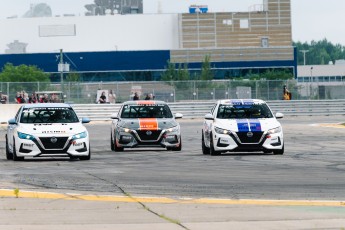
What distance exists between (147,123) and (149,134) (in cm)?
32

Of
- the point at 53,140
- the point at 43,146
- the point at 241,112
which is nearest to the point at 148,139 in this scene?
the point at 241,112

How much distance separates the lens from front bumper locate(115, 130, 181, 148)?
2966 centimetres

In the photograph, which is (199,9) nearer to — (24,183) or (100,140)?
(100,140)

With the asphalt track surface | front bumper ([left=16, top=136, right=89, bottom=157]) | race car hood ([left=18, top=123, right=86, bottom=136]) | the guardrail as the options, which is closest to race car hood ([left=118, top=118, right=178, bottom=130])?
the asphalt track surface

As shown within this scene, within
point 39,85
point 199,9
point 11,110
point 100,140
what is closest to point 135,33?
point 199,9

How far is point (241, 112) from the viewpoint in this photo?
28344 millimetres

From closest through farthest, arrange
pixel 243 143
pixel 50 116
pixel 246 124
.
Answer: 1. pixel 50 116
2. pixel 243 143
3. pixel 246 124

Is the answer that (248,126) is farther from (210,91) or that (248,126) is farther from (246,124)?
(210,91)

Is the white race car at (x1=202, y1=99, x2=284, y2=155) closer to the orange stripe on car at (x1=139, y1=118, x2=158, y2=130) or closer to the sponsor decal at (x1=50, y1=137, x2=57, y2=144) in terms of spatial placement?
the orange stripe on car at (x1=139, y1=118, x2=158, y2=130)

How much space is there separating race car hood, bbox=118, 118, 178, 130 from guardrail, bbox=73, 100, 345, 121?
31.3 metres

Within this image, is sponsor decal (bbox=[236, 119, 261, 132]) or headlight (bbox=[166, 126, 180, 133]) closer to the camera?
sponsor decal (bbox=[236, 119, 261, 132])

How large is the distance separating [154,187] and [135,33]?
13019 cm

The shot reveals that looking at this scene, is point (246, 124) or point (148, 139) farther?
point (148, 139)

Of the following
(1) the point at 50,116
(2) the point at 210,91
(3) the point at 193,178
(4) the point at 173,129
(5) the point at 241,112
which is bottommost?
(2) the point at 210,91
